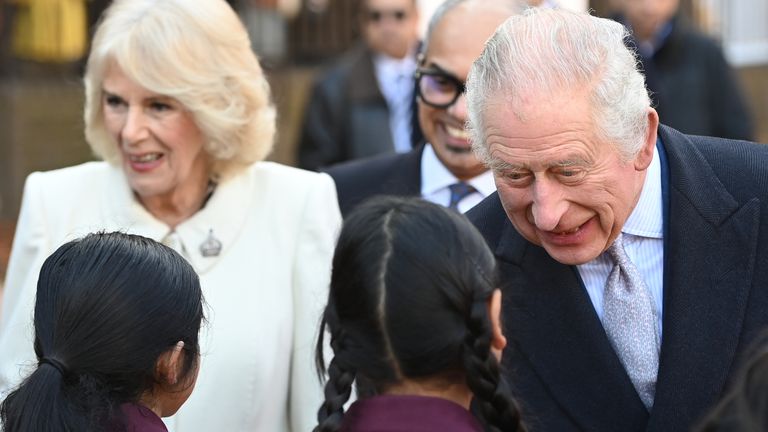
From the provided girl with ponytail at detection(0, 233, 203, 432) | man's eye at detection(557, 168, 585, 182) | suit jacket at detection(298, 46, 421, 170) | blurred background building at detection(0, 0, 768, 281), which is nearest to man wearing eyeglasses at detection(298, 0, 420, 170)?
suit jacket at detection(298, 46, 421, 170)

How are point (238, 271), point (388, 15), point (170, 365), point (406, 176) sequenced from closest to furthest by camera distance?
point (170, 365) → point (238, 271) → point (406, 176) → point (388, 15)

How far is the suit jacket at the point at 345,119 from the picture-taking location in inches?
276

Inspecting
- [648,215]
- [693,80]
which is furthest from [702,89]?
[648,215]

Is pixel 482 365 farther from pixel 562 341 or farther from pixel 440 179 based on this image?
pixel 440 179

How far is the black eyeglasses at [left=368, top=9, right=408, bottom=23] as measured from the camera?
7727 mm

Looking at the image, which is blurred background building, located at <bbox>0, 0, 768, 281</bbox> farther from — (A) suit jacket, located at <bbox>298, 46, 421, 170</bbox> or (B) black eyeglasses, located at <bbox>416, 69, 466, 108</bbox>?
(B) black eyeglasses, located at <bbox>416, 69, 466, 108</bbox>

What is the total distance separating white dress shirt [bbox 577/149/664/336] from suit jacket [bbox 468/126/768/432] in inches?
1.4

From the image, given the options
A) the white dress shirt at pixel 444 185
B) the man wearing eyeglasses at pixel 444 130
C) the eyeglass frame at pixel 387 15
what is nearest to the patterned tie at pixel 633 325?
the man wearing eyeglasses at pixel 444 130

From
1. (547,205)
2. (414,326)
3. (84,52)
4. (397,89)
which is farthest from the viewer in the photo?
(84,52)

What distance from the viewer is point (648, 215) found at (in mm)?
3205

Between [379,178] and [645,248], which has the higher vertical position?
[645,248]

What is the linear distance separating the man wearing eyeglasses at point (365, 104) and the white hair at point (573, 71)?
12.1ft

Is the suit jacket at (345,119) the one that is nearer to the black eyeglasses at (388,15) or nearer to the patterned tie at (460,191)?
the black eyeglasses at (388,15)

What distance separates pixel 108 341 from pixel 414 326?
0.63 metres
